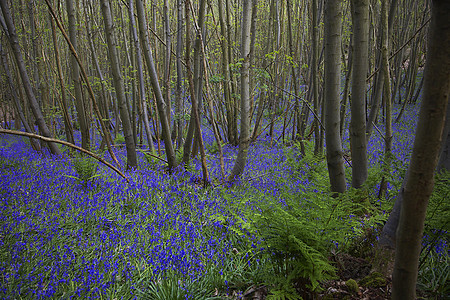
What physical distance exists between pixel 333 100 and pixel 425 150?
171cm

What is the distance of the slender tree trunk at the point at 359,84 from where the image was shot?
2.54m

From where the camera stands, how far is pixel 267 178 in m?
5.39

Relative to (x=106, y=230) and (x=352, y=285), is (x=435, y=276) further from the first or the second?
(x=106, y=230)

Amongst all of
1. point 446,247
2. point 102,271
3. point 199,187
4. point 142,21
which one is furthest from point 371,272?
point 142,21

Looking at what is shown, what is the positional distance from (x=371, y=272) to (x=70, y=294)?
8.08ft

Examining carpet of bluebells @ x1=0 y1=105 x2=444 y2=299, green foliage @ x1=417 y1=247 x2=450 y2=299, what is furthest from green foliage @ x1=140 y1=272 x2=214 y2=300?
green foliage @ x1=417 y1=247 x2=450 y2=299

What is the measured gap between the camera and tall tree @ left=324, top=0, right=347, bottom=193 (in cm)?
242

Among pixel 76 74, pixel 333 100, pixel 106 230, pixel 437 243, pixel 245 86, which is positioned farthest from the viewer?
pixel 76 74

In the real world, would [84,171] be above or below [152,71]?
below

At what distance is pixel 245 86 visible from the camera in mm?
4578

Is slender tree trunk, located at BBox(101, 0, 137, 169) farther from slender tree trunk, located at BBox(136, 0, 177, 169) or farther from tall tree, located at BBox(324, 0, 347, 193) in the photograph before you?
tall tree, located at BBox(324, 0, 347, 193)

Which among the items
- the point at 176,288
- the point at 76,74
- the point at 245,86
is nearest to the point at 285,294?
the point at 176,288

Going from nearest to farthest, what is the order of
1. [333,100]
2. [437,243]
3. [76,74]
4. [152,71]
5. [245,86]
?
1. [437,243]
2. [333,100]
3. [245,86]
4. [152,71]
5. [76,74]

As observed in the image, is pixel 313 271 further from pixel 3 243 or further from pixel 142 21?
pixel 142 21
